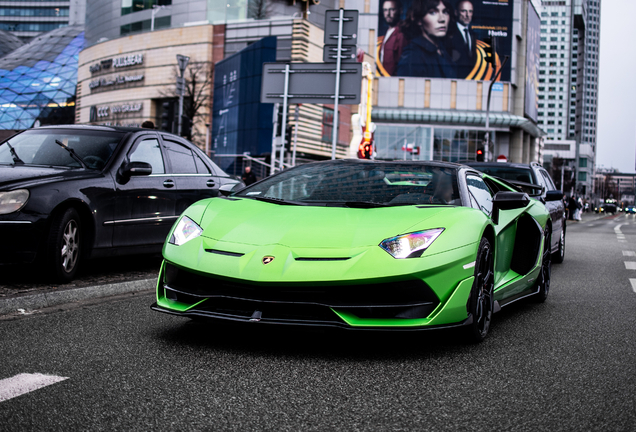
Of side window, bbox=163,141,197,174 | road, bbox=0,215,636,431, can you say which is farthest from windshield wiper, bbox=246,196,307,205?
side window, bbox=163,141,197,174

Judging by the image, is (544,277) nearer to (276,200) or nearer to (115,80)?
(276,200)

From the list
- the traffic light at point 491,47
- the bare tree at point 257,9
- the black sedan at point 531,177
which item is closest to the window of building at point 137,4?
the bare tree at point 257,9

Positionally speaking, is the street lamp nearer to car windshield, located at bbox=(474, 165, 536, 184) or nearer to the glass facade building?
the glass facade building

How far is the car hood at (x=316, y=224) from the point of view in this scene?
4.14m

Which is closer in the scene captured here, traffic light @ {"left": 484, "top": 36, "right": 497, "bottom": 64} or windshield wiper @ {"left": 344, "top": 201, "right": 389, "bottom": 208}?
windshield wiper @ {"left": 344, "top": 201, "right": 389, "bottom": 208}

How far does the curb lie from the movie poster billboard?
73702mm

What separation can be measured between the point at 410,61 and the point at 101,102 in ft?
103

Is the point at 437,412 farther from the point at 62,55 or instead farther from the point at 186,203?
the point at 62,55

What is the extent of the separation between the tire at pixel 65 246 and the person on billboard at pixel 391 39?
2910 inches

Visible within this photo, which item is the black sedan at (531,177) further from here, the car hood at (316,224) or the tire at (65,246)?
the car hood at (316,224)

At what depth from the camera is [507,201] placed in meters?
5.21

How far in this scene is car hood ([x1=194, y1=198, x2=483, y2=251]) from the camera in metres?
4.14

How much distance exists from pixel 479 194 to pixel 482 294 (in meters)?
0.92

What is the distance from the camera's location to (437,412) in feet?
10.2
